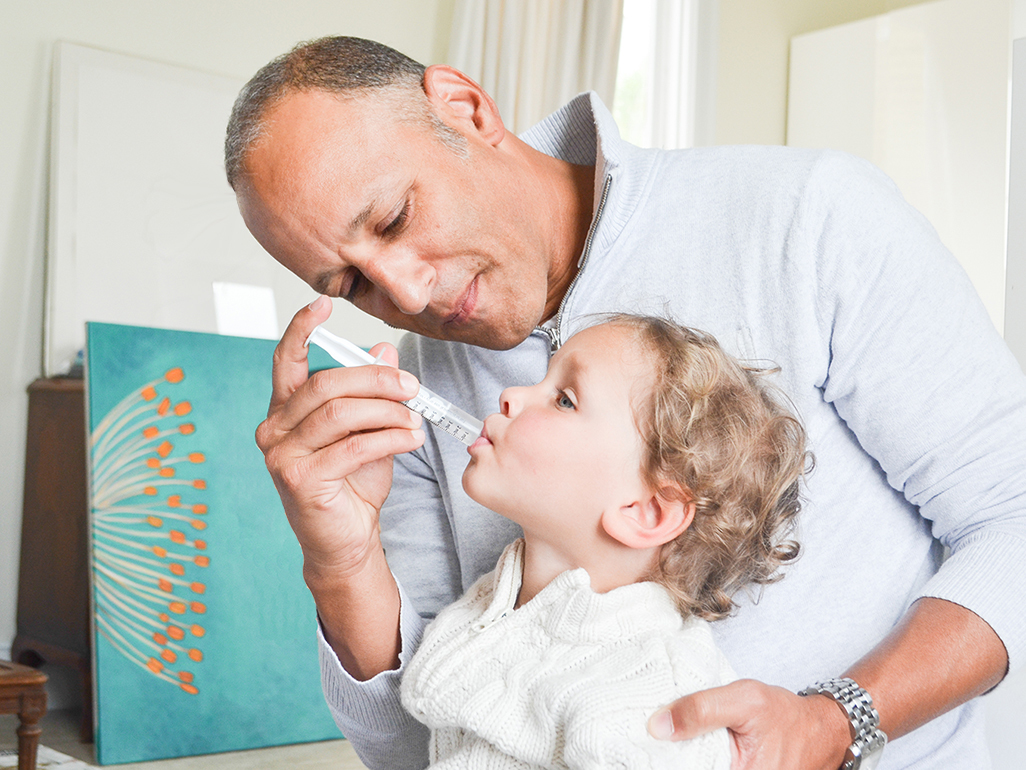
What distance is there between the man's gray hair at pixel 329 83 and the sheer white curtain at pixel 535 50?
2.38 m

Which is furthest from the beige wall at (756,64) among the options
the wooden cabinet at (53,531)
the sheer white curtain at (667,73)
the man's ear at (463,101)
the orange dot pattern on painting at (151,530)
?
the man's ear at (463,101)

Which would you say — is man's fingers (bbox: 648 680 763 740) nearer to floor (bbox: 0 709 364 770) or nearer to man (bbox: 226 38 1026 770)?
man (bbox: 226 38 1026 770)

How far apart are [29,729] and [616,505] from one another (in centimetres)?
196

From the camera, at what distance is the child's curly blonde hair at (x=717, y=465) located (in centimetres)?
94

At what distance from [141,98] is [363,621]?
101 inches

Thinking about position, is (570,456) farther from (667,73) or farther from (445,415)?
(667,73)

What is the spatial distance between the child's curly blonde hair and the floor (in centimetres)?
208

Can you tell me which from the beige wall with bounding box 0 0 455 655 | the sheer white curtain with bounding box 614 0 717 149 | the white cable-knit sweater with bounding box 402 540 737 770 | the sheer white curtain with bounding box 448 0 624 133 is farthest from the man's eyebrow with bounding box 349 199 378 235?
the sheer white curtain with bounding box 614 0 717 149

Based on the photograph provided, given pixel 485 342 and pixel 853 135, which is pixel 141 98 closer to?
pixel 485 342

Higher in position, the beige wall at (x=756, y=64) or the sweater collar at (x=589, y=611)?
the beige wall at (x=756, y=64)

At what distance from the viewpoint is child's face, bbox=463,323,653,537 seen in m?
0.94

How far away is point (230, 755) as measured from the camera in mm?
2768

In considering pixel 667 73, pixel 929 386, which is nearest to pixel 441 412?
pixel 929 386

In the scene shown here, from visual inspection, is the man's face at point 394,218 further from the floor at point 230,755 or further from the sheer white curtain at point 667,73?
the sheer white curtain at point 667,73
